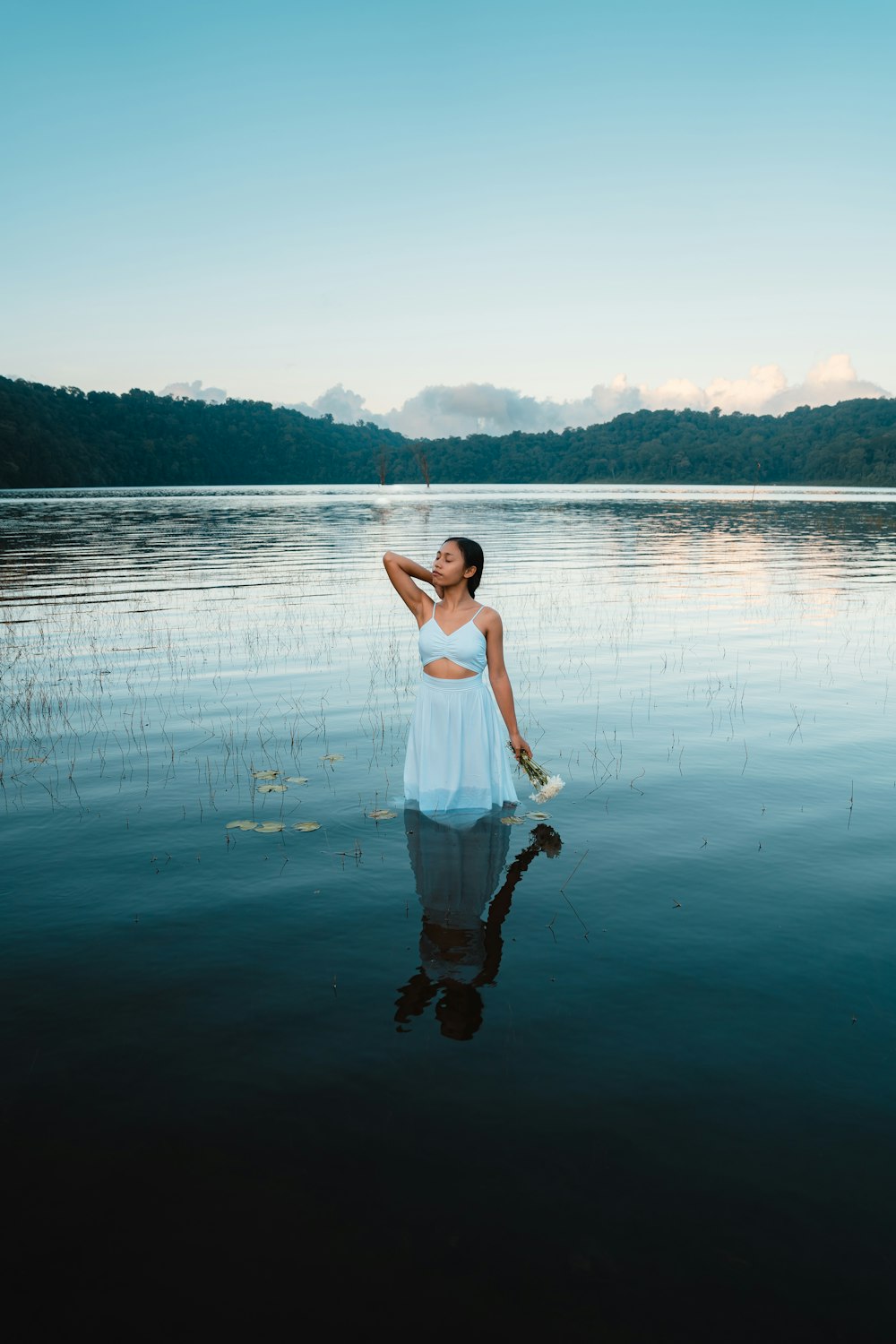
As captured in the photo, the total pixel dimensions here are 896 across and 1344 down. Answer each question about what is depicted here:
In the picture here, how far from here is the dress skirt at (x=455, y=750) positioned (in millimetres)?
9234

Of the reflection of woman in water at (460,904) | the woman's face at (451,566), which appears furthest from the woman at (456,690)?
the reflection of woman in water at (460,904)

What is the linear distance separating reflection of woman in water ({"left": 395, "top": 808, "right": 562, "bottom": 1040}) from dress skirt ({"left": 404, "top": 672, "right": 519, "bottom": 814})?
0.23m

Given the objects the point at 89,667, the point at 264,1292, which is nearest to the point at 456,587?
the point at 264,1292

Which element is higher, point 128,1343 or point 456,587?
point 456,587

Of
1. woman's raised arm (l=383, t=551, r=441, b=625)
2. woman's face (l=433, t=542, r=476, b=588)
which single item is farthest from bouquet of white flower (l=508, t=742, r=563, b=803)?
woman's face (l=433, t=542, r=476, b=588)

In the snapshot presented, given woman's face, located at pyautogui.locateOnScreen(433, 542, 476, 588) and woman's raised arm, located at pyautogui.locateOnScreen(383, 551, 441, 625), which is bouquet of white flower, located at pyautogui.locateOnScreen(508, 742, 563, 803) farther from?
woman's face, located at pyautogui.locateOnScreen(433, 542, 476, 588)

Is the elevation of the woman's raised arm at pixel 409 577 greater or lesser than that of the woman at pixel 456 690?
greater

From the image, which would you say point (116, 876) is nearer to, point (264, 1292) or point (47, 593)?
point (264, 1292)

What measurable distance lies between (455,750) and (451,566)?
2051 millimetres

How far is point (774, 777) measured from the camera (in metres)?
11.6

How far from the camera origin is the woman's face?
8531 mm

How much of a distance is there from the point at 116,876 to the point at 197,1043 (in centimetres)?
302

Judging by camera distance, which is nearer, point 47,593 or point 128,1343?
point 128,1343

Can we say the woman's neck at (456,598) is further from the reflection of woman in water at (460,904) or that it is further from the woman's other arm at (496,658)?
the reflection of woman in water at (460,904)
